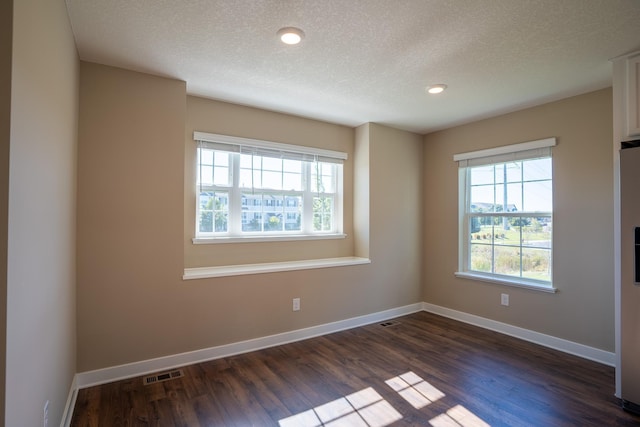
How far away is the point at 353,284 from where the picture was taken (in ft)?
12.7

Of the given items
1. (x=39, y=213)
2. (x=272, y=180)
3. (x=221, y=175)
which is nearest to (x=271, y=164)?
(x=272, y=180)

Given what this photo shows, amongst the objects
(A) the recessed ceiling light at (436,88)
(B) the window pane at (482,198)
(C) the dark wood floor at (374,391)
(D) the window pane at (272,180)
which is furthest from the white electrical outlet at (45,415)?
(B) the window pane at (482,198)

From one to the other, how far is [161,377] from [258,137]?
8.05ft

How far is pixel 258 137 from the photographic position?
→ 357 centimetres

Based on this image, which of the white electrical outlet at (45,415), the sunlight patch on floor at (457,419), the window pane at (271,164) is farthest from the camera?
the window pane at (271,164)

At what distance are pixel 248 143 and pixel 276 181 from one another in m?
0.54

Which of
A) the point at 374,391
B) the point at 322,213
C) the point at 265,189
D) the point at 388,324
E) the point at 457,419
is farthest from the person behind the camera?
the point at 322,213

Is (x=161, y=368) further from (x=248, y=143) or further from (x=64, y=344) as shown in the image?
(x=248, y=143)

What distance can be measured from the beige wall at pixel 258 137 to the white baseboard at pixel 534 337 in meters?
1.54

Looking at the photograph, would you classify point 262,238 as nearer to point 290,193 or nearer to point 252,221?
point 252,221

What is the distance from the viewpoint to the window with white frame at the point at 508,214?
3381 mm

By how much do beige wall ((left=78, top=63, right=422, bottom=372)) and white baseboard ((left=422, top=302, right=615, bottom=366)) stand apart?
1.96 meters

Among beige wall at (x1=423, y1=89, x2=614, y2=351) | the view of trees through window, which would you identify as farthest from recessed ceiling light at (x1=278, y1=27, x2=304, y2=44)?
the view of trees through window

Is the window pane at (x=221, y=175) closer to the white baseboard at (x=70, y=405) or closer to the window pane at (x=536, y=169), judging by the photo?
the white baseboard at (x=70, y=405)
